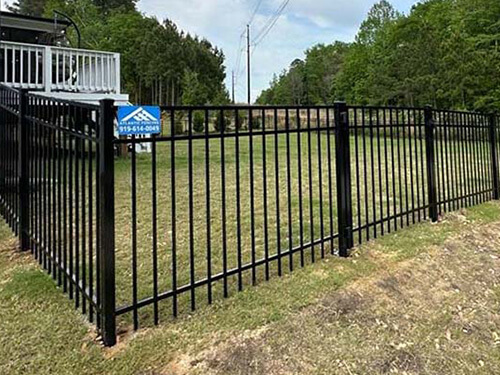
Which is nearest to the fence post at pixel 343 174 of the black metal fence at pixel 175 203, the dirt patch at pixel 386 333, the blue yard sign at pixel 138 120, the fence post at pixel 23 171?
the black metal fence at pixel 175 203

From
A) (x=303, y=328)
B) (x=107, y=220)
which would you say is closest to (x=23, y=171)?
(x=107, y=220)

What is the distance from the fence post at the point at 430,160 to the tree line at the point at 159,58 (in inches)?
909

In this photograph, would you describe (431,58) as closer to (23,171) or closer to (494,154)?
(494,154)

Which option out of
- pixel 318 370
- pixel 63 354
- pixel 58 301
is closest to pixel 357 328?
pixel 318 370

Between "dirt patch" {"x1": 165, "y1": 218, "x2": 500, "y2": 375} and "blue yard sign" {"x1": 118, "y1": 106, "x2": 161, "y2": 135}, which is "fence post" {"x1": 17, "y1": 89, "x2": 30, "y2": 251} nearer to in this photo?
"blue yard sign" {"x1": 118, "y1": 106, "x2": 161, "y2": 135}

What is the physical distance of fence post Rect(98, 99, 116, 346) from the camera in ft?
7.21

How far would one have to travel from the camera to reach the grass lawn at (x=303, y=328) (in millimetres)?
2180

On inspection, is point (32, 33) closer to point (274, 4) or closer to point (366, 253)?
point (274, 4)

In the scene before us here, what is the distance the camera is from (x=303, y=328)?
251 centimetres

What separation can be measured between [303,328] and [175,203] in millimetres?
1630

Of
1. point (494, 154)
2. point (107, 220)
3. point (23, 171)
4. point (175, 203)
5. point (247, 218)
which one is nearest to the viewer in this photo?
point (107, 220)

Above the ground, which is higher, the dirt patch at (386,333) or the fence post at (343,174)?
the fence post at (343,174)

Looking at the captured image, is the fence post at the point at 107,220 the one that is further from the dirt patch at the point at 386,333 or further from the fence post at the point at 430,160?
the fence post at the point at 430,160

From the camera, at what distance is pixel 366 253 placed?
3639 mm
